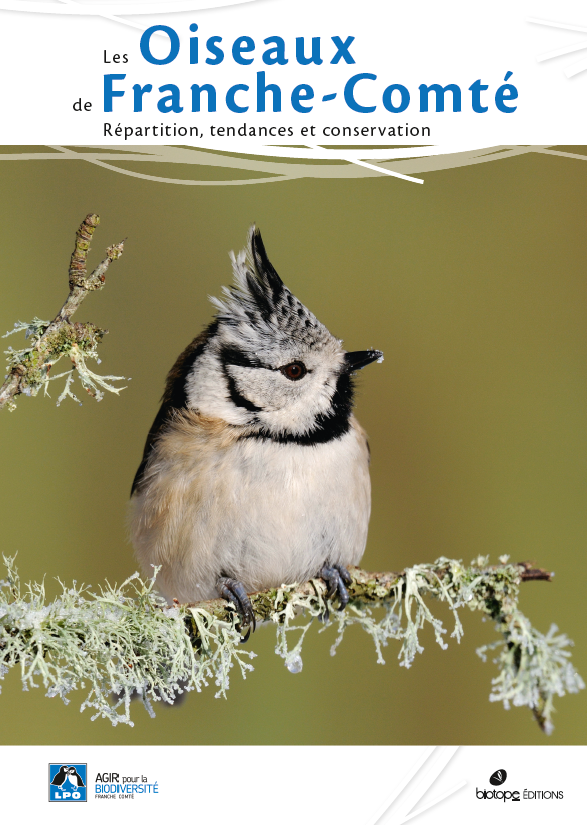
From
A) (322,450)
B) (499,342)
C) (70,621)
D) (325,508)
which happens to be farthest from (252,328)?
(499,342)

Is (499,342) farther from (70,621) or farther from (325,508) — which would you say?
(70,621)

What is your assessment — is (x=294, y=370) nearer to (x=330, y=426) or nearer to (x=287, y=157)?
(x=330, y=426)

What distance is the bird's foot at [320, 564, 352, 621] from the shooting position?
2451 mm

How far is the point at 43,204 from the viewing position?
4098 millimetres

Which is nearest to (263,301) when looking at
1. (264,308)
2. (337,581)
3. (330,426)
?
(264,308)

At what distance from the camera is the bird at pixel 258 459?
2.66 m

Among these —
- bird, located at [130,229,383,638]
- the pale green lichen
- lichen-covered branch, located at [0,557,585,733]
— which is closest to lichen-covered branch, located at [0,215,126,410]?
the pale green lichen
